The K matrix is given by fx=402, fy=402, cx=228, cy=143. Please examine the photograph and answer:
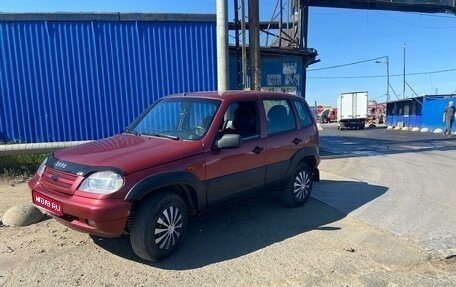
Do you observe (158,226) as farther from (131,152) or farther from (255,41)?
(255,41)

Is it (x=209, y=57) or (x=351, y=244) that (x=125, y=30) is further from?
(x=351, y=244)

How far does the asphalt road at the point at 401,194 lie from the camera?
5.43 metres

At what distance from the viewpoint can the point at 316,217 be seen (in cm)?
609

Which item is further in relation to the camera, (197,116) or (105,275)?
(197,116)

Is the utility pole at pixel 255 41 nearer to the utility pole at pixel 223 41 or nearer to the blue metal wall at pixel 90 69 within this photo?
the blue metal wall at pixel 90 69

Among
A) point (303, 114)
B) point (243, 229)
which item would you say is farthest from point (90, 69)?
point (243, 229)

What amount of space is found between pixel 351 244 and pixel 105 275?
115 inches

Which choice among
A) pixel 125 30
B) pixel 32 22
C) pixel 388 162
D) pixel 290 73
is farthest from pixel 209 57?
pixel 388 162

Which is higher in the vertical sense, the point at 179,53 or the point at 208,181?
the point at 179,53

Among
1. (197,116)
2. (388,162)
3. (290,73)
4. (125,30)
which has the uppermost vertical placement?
(125,30)

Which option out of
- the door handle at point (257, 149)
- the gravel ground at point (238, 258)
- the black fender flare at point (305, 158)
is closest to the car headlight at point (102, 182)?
the gravel ground at point (238, 258)

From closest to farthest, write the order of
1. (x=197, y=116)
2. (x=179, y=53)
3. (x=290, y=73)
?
(x=197, y=116)
(x=179, y=53)
(x=290, y=73)

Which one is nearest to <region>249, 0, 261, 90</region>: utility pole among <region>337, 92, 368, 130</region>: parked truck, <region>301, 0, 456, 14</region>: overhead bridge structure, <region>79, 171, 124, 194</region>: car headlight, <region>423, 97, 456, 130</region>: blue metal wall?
<region>79, 171, 124, 194</region>: car headlight

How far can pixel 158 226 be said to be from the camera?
4.28 meters
